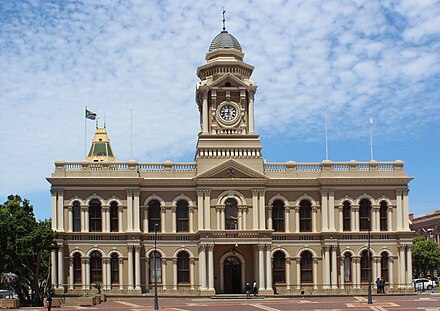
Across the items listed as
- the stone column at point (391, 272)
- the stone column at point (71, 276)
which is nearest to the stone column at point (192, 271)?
the stone column at point (71, 276)

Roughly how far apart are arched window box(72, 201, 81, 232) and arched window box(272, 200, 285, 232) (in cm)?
1663

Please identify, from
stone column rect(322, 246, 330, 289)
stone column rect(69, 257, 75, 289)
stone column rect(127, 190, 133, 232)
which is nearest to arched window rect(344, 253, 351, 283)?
stone column rect(322, 246, 330, 289)

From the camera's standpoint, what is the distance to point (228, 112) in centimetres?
7112

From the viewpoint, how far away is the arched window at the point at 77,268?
66.6m

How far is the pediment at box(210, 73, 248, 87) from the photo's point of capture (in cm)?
7031

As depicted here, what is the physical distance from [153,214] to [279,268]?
465 inches

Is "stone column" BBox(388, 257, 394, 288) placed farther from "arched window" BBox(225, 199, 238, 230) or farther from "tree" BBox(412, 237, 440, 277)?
"tree" BBox(412, 237, 440, 277)

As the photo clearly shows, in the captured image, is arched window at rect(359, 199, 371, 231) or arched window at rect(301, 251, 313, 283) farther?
arched window at rect(359, 199, 371, 231)

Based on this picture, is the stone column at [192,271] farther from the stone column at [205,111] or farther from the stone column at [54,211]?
the stone column at [54,211]

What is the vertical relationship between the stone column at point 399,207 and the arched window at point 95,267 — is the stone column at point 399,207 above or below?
above

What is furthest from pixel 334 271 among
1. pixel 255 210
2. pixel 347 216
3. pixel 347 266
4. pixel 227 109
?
pixel 227 109

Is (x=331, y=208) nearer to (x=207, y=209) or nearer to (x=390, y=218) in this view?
(x=390, y=218)

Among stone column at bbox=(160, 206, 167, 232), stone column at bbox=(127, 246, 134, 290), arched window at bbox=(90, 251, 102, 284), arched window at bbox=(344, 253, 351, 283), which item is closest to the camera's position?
stone column at bbox=(127, 246, 134, 290)

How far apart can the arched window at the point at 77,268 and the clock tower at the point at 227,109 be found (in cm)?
1321
